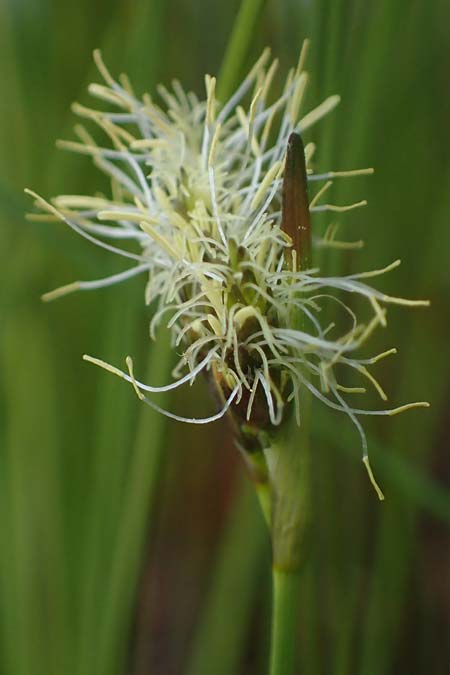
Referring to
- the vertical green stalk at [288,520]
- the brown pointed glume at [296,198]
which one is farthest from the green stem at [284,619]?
the brown pointed glume at [296,198]

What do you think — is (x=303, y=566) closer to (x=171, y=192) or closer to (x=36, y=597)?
(x=171, y=192)

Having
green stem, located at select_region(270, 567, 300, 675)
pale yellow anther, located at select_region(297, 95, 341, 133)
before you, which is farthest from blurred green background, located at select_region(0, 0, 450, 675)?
green stem, located at select_region(270, 567, 300, 675)

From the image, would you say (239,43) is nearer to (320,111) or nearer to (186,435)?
(320,111)

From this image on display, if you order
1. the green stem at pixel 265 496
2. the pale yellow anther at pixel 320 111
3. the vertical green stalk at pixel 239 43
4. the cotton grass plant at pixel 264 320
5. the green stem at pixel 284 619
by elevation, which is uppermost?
the vertical green stalk at pixel 239 43

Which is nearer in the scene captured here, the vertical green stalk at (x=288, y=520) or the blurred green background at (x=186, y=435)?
the vertical green stalk at (x=288, y=520)

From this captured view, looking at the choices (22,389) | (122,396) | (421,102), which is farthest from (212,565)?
(421,102)

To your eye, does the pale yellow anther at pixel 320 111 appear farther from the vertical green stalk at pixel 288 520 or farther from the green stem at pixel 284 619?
the green stem at pixel 284 619
